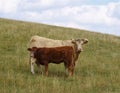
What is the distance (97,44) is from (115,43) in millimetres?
1961

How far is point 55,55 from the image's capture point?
1588cm

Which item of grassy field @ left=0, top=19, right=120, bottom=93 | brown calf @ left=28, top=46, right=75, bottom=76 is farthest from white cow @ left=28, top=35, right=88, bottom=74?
grassy field @ left=0, top=19, right=120, bottom=93

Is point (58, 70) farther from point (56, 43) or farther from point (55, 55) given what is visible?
point (55, 55)

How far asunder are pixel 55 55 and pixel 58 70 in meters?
1.66

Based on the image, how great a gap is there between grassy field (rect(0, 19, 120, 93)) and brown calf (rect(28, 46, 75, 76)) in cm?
58

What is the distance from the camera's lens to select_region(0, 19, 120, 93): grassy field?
12984 millimetres

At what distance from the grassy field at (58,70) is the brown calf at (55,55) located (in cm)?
58

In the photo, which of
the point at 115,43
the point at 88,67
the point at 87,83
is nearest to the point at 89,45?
the point at 115,43

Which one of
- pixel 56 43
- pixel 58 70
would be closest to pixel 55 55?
pixel 56 43

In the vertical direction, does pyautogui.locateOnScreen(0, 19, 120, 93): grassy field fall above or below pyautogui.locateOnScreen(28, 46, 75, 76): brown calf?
below

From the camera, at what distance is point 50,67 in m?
17.8

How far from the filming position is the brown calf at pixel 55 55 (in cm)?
1583

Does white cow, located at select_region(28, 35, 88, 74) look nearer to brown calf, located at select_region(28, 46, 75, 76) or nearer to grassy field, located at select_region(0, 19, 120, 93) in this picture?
brown calf, located at select_region(28, 46, 75, 76)

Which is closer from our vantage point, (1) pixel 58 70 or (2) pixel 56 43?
(2) pixel 56 43
